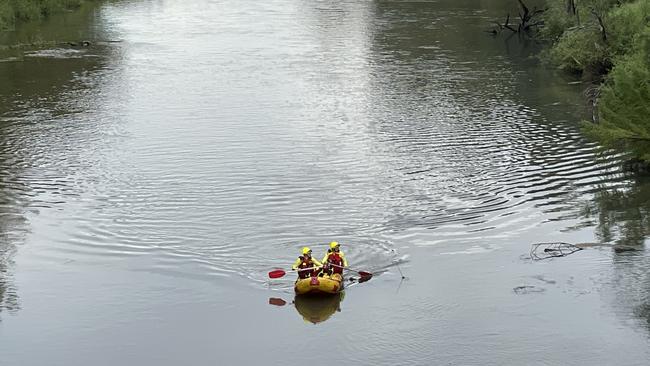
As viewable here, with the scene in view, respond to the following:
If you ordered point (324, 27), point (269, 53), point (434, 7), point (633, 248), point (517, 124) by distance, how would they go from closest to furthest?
point (633, 248) < point (517, 124) < point (269, 53) < point (324, 27) < point (434, 7)

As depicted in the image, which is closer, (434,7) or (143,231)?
(143,231)

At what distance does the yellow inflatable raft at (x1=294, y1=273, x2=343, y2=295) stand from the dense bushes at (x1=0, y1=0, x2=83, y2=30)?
48.5 m

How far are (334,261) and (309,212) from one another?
6.12m

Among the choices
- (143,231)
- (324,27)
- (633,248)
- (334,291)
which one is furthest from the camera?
(324,27)

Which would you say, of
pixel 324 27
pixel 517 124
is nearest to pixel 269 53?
pixel 324 27

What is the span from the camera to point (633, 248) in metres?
29.0

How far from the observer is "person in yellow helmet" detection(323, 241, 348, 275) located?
2623 cm

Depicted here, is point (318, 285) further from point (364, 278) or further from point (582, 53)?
point (582, 53)

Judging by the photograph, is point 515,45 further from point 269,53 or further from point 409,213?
point 409,213

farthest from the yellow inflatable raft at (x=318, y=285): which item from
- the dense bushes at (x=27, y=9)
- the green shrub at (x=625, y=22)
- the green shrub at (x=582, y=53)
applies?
the dense bushes at (x=27, y=9)

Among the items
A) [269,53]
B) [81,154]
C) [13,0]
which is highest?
[13,0]

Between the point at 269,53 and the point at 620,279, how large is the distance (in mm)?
37800

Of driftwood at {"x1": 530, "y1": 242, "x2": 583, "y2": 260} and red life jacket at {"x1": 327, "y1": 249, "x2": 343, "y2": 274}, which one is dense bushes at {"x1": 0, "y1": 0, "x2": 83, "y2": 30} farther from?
driftwood at {"x1": 530, "y1": 242, "x2": 583, "y2": 260}

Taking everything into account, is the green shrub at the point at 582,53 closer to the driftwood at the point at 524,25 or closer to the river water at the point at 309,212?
the river water at the point at 309,212
